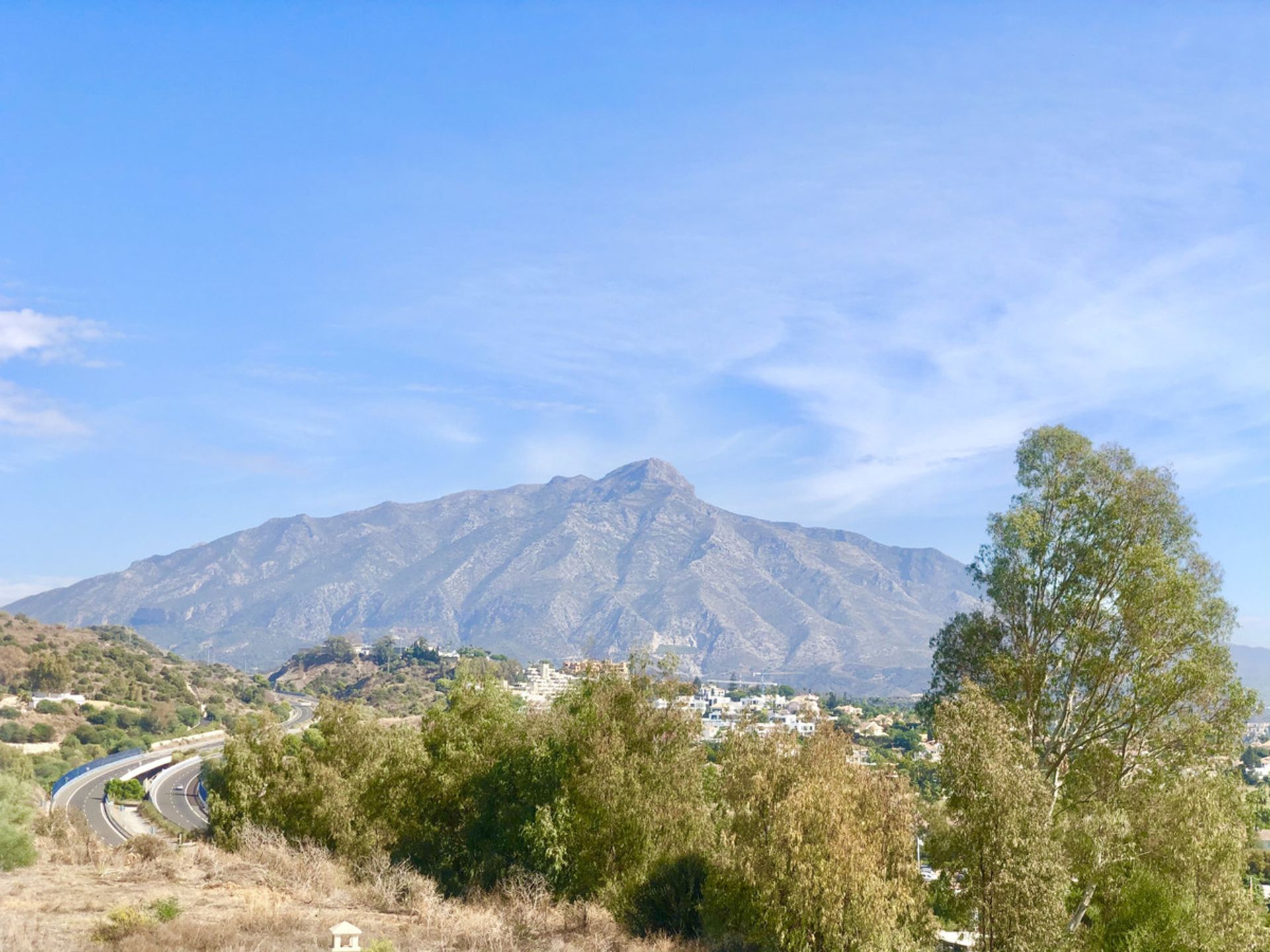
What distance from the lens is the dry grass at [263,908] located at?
16281 millimetres

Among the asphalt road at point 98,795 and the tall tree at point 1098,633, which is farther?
the asphalt road at point 98,795

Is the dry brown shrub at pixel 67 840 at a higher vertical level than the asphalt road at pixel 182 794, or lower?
higher

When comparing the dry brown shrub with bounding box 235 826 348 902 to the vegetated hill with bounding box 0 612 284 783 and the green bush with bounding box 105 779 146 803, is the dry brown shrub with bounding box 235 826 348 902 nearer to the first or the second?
the green bush with bounding box 105 779 146 803

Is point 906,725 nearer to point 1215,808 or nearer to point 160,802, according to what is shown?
point 160,802

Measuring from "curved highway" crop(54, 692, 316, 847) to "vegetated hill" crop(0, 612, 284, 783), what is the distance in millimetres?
5129

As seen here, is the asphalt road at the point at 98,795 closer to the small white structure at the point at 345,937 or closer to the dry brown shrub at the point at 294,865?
the dry brown shrub at the point at 294,865

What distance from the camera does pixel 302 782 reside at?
32.1m

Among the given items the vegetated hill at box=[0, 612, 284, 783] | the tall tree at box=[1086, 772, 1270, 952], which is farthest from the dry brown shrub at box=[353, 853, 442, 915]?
the vegetated hill at box=[0, 612, 284, 783]

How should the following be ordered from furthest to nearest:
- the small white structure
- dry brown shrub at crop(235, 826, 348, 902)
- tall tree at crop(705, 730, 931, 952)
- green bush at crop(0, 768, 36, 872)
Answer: green bush at crop(0, 768, 36, 872) → dry brown shrub at crop(235, 826, 348, 902) → tall tree at crop(705, 730, 931, 952) → the small white structure

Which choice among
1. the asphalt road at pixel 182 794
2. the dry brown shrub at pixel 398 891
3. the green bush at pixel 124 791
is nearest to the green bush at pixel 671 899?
the dry brown shrub at pixel 398 891

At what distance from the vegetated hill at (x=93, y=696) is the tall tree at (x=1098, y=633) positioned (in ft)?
291

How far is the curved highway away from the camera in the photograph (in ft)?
212

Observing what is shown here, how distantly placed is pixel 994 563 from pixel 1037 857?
939 cm

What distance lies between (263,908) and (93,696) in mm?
126340
